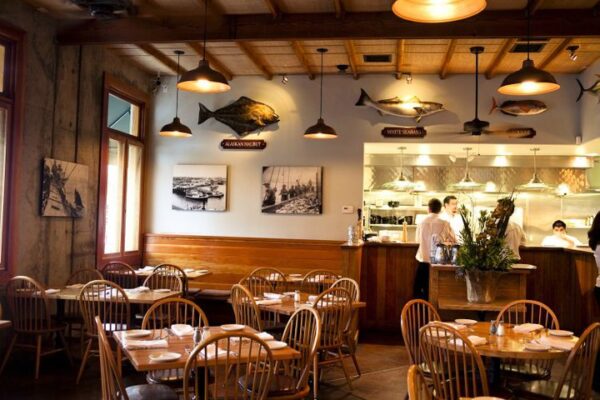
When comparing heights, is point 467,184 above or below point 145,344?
above

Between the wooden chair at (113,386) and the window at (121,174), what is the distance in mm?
4482

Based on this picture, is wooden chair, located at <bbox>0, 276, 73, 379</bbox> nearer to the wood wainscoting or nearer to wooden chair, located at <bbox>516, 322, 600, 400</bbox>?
the wood wainscoting

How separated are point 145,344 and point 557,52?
6.42 m

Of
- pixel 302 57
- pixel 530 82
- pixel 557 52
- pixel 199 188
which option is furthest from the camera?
pixel 199 188

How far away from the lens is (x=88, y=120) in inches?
293

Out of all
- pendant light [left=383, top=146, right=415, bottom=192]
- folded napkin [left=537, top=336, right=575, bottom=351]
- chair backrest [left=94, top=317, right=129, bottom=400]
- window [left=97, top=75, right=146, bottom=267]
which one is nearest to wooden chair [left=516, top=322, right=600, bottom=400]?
folded napkin [left=537, top=336, right=575, bottom=351]

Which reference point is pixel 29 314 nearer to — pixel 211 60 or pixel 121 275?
pixel 121 275

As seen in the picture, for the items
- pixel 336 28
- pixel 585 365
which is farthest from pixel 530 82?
pixel 336 28

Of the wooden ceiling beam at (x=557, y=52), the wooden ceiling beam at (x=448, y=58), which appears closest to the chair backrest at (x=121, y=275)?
the wooden ceiling beam at (x=448, y=58)

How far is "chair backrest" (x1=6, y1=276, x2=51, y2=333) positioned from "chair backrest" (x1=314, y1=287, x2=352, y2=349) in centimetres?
268

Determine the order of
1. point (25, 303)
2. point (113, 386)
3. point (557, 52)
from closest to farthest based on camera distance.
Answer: point (113, 386), point (25, 303), point (557, 52)

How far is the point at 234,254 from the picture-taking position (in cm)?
895

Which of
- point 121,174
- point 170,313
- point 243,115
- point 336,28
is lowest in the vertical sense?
point 170,313

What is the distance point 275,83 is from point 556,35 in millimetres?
4307
